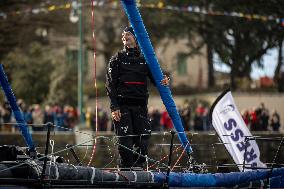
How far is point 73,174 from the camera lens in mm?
8984

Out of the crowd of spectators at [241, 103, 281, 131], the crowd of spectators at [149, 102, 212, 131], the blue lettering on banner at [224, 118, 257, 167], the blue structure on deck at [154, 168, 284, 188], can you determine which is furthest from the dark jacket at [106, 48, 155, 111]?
the crowd of spectators at [149, 102, 212, 131]

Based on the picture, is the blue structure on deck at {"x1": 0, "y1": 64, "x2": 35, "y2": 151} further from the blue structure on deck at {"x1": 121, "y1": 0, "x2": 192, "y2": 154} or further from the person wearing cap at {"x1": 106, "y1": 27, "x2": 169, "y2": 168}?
the blue structure on deck at {"x1": 121, "y1": 0, "x2": 192, "y2": 154}

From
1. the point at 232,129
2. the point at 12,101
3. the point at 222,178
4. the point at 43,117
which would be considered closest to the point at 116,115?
the point at 12,101

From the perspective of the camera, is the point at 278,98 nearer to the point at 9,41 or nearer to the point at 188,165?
the point at 9,41

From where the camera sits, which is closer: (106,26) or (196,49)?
(196,49)

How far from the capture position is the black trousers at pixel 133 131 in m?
11.2

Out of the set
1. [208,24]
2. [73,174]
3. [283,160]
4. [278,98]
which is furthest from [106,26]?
[73,174]

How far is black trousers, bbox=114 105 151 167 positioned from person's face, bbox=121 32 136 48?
0.86m

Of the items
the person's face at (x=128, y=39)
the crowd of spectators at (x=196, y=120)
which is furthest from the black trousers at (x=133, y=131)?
the crowd of spectators at (x=196, y=120)

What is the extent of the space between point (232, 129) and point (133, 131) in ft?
8.39

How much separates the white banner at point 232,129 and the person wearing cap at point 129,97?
183 centimetres

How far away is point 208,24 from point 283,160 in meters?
33.1

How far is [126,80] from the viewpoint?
441 inches

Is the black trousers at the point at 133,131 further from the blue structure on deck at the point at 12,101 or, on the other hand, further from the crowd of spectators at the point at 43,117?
the crowd of spectators at the point at 43,117
